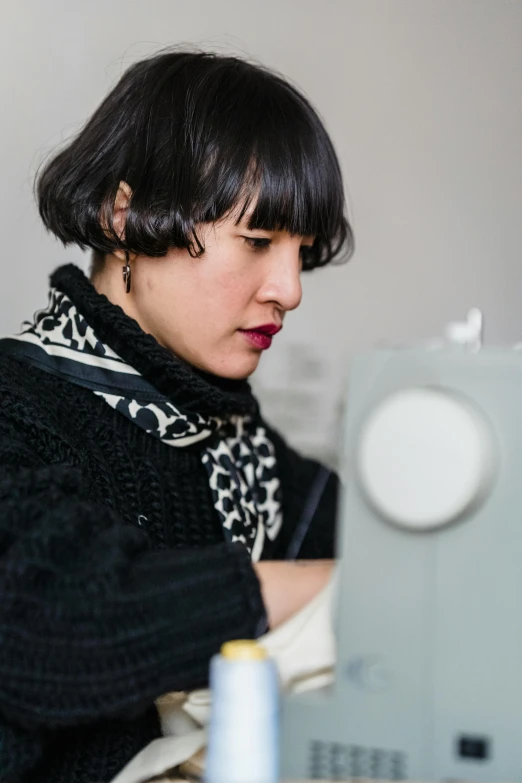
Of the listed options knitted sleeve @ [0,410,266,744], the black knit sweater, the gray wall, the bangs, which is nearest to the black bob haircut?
the bangs

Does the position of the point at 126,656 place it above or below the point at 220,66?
below

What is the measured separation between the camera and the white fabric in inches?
33.0

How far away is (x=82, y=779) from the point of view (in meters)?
1.00

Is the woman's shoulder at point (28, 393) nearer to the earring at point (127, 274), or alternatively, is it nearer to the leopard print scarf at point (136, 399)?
the leopard print scarf at point (136, 399)

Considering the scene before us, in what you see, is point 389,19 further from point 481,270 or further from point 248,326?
point 248,326

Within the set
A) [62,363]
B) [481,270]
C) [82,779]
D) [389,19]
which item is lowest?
[82,779]

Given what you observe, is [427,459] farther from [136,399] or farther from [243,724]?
[136,399]

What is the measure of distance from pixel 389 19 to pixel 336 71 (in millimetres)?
188

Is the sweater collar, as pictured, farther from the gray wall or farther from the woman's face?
the gray wall

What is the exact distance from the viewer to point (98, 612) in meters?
0.79

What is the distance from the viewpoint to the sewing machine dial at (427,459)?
715 mm

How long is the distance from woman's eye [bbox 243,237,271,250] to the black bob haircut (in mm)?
22

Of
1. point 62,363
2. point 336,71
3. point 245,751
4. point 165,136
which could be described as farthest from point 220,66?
point 245,751

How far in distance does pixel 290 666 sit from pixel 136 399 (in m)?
0.52
